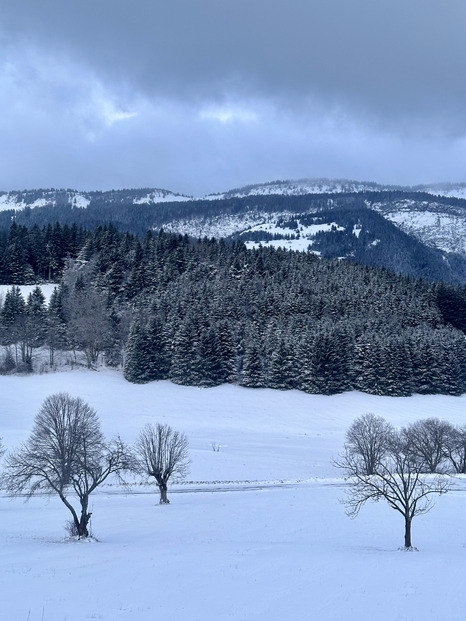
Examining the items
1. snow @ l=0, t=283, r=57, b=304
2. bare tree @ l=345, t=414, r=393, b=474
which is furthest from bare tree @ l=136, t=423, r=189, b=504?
snow @ l=0, t=283, r=57, b=304

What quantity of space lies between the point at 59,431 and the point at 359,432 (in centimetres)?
3448

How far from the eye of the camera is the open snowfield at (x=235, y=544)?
16.6 meters

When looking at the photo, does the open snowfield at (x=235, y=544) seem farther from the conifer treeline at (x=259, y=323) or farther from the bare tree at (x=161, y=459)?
the conifer treeline at (x=259, y=323)

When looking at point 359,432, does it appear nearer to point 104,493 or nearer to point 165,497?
point 165,497

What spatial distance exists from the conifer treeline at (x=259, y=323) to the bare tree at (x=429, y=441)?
32722 millimetres

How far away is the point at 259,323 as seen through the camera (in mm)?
108750

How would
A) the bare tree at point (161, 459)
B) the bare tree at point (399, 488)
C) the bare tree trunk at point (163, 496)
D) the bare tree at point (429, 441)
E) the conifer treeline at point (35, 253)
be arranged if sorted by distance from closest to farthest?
the bare tree at point (399, 488), the bare tree trunk at point (163, 496), the bare tree at point (161, 459), the bare tree at point (429, 441), the conifer treeline at point (35, 253)

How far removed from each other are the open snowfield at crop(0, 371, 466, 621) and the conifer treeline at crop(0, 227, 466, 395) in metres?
16.2

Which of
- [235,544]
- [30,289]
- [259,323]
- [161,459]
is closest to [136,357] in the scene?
[259,323]

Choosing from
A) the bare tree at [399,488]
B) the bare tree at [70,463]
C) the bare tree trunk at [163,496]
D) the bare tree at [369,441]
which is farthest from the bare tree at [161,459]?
the bare tree at [369,441]

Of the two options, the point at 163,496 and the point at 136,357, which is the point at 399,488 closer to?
the point at 163,496

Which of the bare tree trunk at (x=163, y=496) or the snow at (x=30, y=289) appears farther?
the snow at (x=30, y=289)

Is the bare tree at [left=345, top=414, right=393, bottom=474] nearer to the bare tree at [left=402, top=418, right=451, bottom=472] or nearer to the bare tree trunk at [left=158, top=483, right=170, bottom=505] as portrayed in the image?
the bare tree at [left=402, top=418, right=451, bottom=472]

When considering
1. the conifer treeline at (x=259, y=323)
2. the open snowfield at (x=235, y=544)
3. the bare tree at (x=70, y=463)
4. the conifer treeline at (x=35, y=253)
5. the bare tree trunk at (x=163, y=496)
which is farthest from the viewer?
the conifer treeline at (x=35, y=253)
